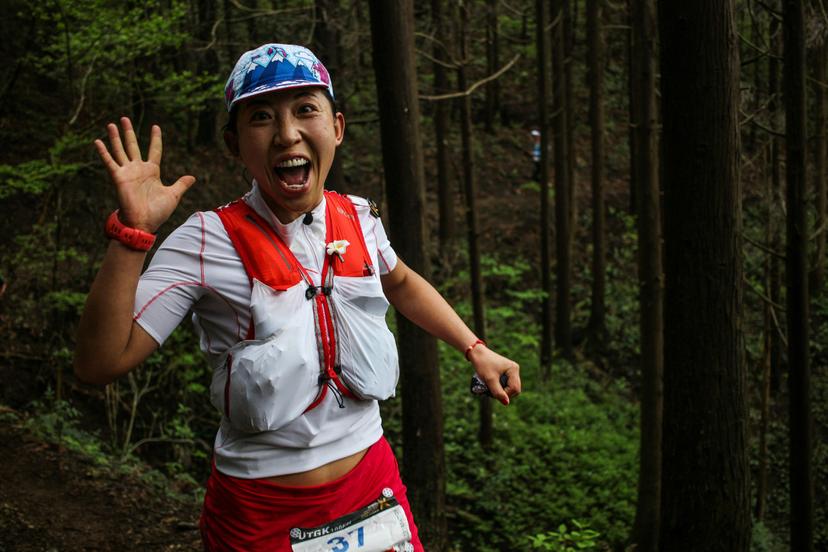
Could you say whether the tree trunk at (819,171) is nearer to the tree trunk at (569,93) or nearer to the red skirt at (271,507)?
the tree trunk at (569,93)

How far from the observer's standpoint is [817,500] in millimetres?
→ 12383

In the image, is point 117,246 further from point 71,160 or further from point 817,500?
point 817,500

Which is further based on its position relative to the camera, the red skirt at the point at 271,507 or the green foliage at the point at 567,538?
the green foliage at the point at 567,538

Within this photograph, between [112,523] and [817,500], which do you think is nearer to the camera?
[112,523]

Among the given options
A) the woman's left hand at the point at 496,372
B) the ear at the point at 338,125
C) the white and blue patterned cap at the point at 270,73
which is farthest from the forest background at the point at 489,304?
the white and blue patterned cap at the point at 270,73

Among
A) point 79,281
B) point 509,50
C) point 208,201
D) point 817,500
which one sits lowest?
point 817,500

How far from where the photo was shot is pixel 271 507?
2461 millimetres

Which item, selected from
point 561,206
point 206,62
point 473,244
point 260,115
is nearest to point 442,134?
point 561,206

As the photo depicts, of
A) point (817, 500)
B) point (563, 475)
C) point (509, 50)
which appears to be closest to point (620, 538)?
point (563, 475)

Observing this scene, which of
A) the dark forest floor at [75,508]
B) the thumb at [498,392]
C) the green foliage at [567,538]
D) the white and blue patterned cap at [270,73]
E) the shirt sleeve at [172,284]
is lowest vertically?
the green foliage at [567,538]

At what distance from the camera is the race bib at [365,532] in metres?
2.51

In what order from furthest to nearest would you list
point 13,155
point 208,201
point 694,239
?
1. point 208,201
2. point 13,155
3. point 694,239

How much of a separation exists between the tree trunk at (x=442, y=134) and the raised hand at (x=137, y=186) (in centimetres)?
1138

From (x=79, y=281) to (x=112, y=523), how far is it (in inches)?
207
